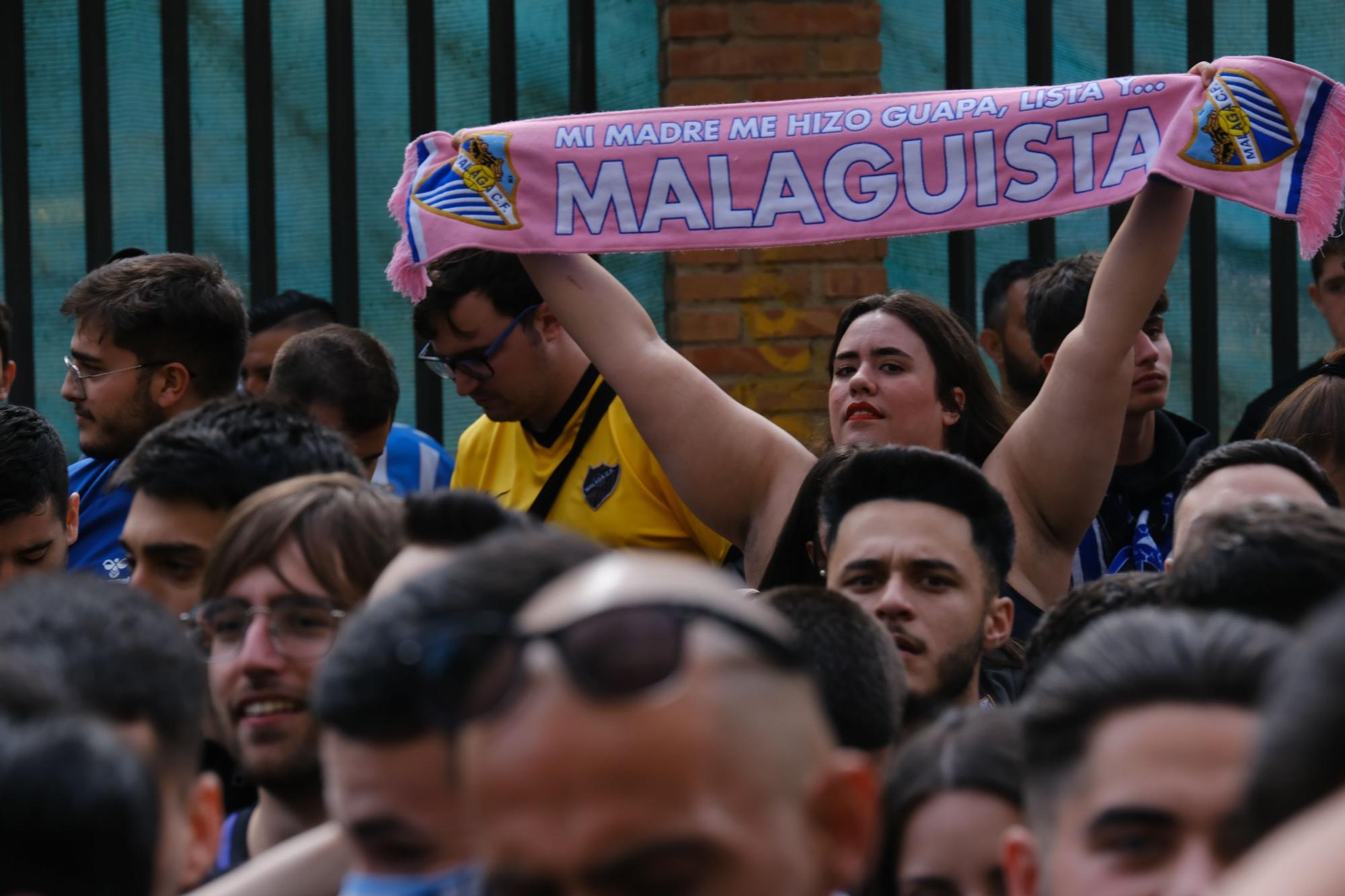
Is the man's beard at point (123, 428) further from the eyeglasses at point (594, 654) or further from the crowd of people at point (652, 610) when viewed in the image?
the eyeglasses at point (594, 654)

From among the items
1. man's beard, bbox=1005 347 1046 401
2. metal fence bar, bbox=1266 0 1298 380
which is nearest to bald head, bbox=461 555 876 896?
man's beard, bbox=1005 347 1046 401

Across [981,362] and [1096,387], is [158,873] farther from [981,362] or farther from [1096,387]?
[981,362]

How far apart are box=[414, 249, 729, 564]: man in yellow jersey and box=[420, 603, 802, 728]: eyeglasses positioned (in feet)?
9.11

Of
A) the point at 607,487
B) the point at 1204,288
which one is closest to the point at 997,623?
the point at 607,487

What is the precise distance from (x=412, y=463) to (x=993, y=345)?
1805mm

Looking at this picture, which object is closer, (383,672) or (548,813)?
(548,813)

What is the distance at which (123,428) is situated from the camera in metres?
4.17

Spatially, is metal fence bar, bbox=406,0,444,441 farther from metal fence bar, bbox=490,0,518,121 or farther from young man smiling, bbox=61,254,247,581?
young man smiling, bbox=61,254,247,581

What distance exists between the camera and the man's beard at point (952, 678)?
118 inches

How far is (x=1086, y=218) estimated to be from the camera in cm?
576

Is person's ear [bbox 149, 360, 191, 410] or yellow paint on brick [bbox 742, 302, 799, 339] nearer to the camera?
person's ear [bbox 149, 360, 191, 410]

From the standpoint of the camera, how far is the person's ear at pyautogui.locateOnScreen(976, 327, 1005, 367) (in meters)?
5.45

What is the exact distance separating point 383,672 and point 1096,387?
7.10 feet

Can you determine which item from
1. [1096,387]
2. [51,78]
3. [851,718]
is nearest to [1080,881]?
[851,718]
